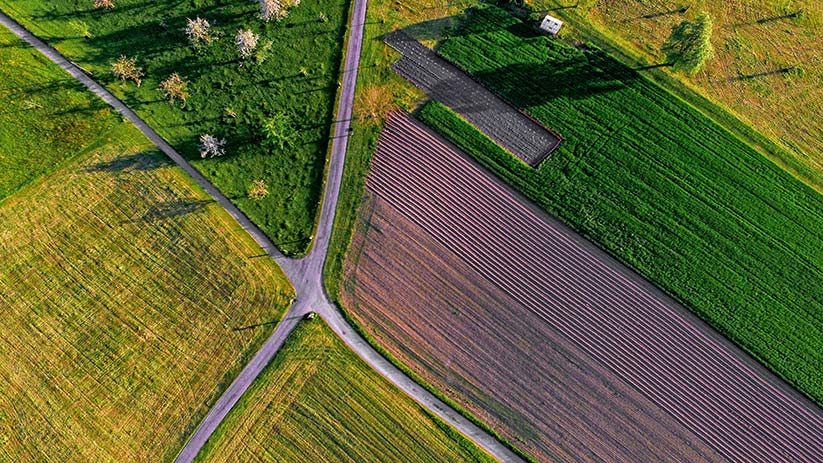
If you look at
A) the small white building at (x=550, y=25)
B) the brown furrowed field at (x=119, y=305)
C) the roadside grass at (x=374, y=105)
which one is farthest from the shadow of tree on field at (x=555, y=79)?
the brown furrowed field at (x=119, y=305)

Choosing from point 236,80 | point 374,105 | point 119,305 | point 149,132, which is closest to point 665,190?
point 374,105

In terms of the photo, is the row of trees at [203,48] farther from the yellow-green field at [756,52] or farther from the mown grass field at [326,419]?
the yellow-green field at [756,52]

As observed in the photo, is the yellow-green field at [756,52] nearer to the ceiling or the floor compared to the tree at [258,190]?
nearer to the ceiling

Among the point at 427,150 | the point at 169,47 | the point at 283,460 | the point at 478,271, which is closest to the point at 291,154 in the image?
the point at 427,150

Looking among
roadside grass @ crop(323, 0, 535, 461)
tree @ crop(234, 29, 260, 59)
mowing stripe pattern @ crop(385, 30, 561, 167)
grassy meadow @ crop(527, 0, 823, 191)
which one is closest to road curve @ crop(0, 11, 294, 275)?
roadside grass @ crop(323, 0, 535, 461)

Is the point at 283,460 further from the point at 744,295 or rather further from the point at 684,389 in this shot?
the point at 744,295

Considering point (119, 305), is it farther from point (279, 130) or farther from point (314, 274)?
point (279, 130)
